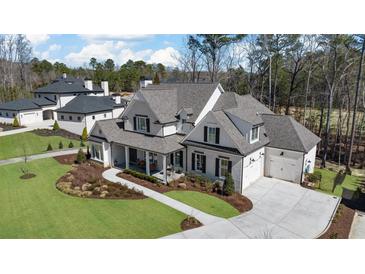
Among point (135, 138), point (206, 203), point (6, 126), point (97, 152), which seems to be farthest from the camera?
point (6, 126)

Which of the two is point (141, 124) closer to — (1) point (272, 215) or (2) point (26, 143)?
(1) point (272, 215)

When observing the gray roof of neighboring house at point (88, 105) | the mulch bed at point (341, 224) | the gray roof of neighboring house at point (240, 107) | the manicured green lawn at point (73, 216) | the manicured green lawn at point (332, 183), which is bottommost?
the manicured green lawn at point (332, 183)

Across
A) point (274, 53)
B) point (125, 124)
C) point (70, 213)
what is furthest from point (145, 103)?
point (274, 53)

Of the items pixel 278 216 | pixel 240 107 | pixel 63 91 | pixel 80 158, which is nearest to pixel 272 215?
pixel 278 216

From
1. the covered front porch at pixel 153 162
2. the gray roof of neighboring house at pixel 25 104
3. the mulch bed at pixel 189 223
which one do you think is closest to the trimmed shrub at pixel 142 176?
the covered front porch at pixel 153 162

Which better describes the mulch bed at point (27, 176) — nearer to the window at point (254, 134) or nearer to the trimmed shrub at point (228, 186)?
the trimmed shrub at point (228, 186)

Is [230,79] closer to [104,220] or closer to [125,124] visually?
[125,124]
